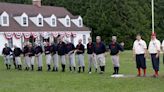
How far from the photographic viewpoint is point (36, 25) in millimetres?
62688

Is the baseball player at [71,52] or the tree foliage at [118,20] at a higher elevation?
the tree foliage at [118,20]

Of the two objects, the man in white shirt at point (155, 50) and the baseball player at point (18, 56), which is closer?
the man in white shirt at point (155, 50)

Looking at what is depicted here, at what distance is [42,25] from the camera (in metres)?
64.0

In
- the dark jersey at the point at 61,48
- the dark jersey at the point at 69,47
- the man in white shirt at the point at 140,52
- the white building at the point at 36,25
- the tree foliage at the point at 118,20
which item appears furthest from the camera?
the tree foliage at the point at 118,20

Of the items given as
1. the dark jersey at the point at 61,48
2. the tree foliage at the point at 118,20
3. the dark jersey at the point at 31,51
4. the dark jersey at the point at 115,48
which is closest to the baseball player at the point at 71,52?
the dark jersey at the point at 61,48

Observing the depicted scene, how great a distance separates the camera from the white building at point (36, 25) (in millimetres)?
57219

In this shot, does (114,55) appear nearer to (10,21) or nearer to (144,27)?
(10,21)

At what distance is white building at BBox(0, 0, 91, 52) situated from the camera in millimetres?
57219

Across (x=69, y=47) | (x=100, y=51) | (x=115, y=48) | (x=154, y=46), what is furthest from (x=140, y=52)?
(x=69, y=47)

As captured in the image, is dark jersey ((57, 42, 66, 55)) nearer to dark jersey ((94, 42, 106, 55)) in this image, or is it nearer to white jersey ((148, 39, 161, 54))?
dark jersey ((94, 42, 106, 55))

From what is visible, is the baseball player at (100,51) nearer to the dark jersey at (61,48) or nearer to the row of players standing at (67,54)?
the row of players standing at (67,54)

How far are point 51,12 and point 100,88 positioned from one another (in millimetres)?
53451

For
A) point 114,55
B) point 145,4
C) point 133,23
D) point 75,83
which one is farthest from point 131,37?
point 75,83

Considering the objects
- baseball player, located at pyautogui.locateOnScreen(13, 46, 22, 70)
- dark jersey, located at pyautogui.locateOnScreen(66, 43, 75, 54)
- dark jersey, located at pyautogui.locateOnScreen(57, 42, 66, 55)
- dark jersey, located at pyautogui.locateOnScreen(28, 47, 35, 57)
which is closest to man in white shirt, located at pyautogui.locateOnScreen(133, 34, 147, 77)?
dark jersey, located at pyautogui.locateOnScreen(66, 43, 75, 54)
